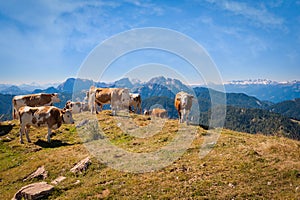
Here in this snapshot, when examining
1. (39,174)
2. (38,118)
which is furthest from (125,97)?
(39,174)

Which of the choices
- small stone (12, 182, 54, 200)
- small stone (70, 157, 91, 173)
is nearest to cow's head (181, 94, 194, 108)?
small stone (70, 157, 91, 173)

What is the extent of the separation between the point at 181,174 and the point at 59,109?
1282 centimetres

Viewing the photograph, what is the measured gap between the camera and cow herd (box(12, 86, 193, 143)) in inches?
676

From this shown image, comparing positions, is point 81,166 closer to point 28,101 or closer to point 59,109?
point 59,109

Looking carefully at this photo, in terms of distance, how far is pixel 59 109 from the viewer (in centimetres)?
1905

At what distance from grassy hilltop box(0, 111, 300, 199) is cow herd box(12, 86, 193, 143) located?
2.37 m

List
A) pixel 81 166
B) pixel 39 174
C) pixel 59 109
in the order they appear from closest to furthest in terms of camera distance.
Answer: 1. pixel 81 166
2. pixel 39 174
3. pixel 59 109

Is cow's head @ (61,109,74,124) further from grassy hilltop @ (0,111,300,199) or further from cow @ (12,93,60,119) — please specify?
cow @ (12,93,60,119)

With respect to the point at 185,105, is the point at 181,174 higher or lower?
lower

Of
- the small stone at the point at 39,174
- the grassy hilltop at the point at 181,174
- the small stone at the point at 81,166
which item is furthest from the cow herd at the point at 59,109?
the small stone at the point at 81,166

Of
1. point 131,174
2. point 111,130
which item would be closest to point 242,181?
point 131,174

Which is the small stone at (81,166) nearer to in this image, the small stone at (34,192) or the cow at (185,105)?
the small stone at (34,192)

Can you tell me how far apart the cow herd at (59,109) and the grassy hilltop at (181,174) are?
93.2 inches

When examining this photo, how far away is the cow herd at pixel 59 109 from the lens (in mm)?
17172
